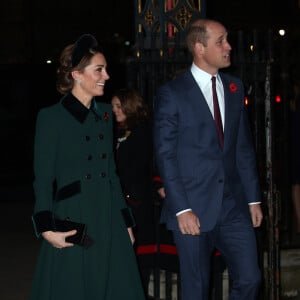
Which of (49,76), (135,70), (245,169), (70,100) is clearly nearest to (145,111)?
(135,70)

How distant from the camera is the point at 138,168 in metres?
6.32

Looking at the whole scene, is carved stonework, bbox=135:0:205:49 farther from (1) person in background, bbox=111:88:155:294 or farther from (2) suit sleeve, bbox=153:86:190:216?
(2) suit sleeve, bbox=153:86:190:216

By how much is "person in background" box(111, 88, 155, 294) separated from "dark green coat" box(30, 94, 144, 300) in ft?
4.88

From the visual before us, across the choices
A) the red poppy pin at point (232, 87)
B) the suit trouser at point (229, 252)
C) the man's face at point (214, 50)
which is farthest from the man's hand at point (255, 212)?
the man's face at point (214, 50)

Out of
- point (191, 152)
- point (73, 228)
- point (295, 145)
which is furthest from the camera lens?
point (295, 145)

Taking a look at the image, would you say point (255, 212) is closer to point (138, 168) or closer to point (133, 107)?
point (138, 168)

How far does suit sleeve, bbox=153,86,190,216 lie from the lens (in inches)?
201

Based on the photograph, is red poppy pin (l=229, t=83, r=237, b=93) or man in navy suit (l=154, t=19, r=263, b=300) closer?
man in navy suit (l=154, t=19, r=263, b=300)

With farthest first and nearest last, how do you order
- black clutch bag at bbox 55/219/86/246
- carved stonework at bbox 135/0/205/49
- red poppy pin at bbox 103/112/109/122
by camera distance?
carved stonework at bbox 135/0/205/49 → red poppy pin at bbox 103/112/109/122 → black clutch bag at bbox 55/219/86/246

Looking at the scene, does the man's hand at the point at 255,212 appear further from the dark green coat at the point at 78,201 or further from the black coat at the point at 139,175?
the black coat at the point at 139,175

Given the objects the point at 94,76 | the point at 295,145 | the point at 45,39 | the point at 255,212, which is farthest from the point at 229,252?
the point at 45,39

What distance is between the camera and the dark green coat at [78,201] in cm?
463

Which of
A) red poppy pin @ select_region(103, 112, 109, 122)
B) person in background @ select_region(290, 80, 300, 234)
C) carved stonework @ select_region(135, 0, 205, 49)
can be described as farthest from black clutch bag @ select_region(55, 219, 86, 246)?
person in background @ select_region(290, 80, 300, 234)

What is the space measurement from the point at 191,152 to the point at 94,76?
80 cm
